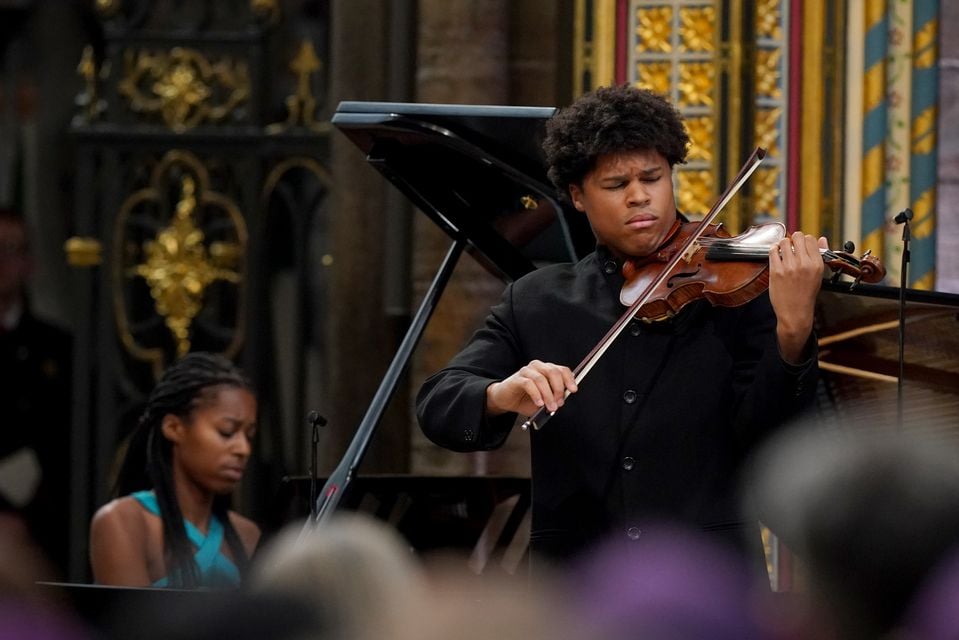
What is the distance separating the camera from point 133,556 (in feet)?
14.4

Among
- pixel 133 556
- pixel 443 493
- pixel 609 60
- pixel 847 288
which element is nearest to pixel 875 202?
pixel 609 60

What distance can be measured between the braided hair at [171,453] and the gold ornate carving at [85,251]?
2.26m

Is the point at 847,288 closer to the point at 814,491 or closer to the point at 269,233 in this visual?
the point at 814,491

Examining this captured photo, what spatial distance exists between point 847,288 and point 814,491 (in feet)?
7.50

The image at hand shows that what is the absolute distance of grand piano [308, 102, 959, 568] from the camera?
3623mm

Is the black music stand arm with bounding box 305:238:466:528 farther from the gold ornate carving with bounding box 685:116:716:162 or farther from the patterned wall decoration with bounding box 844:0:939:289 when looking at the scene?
the patterned wall decoration with bounding box 844:0:939:289

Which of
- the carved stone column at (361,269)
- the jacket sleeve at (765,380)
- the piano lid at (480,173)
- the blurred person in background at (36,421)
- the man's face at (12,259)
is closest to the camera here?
the jacket sleeve at (765,380)

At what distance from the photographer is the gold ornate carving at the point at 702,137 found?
19.1ft

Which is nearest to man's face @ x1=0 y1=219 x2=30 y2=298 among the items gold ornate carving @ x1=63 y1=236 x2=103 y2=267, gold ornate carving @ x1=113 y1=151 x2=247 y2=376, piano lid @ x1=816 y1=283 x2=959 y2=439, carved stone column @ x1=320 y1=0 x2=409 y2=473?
gold ornate carving @ x1=63 y1=236 x2=103 y2=267

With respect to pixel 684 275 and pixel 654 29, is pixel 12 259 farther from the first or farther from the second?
pixel 684 275

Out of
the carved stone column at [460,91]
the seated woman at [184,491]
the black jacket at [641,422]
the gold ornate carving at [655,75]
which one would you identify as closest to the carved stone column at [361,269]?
the carved stone column at [460,91]

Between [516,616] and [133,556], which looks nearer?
[516,616]

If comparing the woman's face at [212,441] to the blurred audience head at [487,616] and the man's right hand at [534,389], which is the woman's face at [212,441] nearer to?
the man's right hand at [534,389]

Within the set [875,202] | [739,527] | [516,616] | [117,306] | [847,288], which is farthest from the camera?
[117,306]
